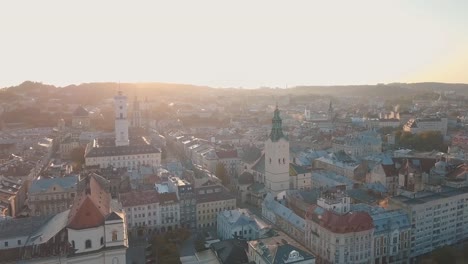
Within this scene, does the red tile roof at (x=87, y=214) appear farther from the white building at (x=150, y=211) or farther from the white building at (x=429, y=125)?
the white building at (x=429, y=125)

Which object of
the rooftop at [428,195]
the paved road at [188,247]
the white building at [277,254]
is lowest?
the paved road at [188,247]

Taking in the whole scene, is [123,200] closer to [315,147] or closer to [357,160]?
[357,160]

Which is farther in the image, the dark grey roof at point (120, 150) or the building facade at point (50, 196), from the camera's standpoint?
the dark grey roof at point (120, 150)

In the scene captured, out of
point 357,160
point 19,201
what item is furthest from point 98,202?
point 357,160

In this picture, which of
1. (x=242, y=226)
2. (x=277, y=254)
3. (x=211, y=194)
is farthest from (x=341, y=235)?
(x=211, y=194)

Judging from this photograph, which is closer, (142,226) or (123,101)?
(142,226)

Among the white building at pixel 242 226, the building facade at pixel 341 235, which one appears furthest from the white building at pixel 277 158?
the building facade at pixel 341 235

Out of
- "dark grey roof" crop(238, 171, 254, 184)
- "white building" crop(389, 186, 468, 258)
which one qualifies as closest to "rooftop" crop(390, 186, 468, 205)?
"white building" crop(389, 186, 468, 258)
